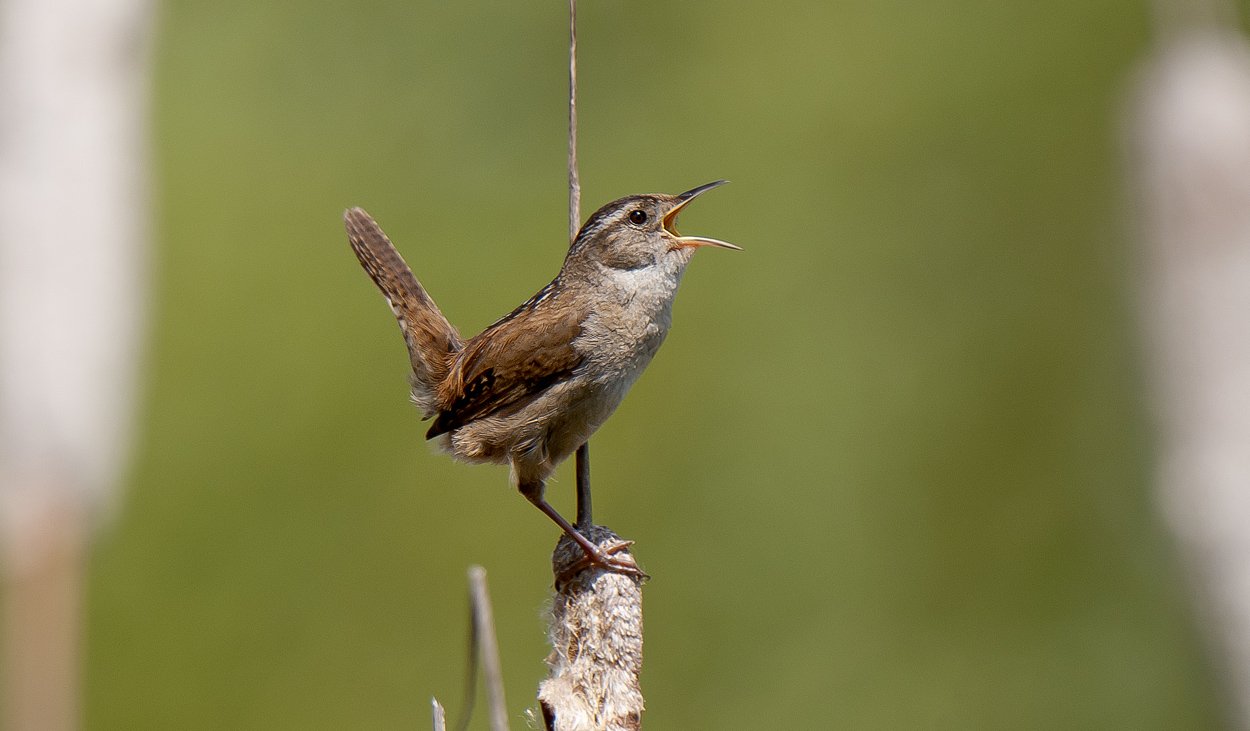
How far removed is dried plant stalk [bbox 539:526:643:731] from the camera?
1.25 metres

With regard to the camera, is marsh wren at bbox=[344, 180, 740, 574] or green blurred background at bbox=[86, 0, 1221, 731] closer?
marsh wren at bbox=[344, 180, 740, 574]

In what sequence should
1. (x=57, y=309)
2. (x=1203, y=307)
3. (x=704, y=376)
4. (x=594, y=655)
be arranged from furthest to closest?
(x=704, y=376), (x=1203, y=307), (x=57, y=309), (x=594, y=655)

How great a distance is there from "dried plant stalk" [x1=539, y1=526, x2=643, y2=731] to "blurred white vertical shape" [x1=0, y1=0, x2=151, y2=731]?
146cm

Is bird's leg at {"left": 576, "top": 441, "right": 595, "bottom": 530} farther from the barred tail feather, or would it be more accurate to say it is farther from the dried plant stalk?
the barred tail feather

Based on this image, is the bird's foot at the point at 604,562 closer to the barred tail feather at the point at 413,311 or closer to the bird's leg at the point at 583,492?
the bird's leg at the point at 583,492

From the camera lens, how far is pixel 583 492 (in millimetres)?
1629

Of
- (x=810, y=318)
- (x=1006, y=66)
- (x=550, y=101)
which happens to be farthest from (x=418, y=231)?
(x=1006, y=66)

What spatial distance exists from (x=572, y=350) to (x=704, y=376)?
10.5 feet

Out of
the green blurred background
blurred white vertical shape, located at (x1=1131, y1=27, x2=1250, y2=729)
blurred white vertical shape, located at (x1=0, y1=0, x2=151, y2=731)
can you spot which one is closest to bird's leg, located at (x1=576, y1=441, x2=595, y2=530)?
blurred white vertical shape, located at (x1=0, y1=0, x2=151, y2=731)

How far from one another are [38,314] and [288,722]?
2.59m

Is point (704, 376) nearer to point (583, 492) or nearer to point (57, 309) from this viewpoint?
point (57, 309)

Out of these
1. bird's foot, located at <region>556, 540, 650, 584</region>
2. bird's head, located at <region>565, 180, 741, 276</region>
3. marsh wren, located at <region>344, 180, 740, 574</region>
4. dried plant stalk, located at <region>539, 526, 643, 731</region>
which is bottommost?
dried plant stalk, located at <region>539, 526, 643, 731</region>

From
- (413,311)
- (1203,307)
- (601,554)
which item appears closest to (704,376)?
(1203,307)

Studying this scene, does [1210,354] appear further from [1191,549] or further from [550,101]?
[550,101]
